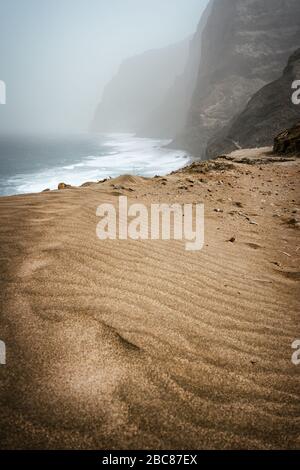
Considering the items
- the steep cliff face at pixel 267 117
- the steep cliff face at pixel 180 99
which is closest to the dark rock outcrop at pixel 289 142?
the steep cliff face at pixel 267 117

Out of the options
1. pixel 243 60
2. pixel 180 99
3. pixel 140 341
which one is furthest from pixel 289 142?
pixel 180 99

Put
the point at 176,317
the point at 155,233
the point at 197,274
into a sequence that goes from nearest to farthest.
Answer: the point at 176,317 → the point at 197,274 → the point at 155,233

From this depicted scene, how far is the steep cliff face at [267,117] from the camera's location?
2591 cm

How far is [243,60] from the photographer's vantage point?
173 feet

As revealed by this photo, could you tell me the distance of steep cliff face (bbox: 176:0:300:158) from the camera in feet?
162

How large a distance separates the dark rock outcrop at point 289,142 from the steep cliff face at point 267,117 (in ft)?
44.6

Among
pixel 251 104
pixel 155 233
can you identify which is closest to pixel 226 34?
pixel 251 104

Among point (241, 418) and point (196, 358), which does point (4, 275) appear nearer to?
point (196, 358)

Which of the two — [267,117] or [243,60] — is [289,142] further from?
[243,60]

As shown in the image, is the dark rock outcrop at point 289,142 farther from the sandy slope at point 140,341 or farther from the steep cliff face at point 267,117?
the steep cliff face at point 267,117

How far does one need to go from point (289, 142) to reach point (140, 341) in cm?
1224

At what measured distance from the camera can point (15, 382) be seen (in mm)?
1348

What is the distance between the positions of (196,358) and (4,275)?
1489 millimetres

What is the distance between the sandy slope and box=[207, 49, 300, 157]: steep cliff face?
2507 cm
